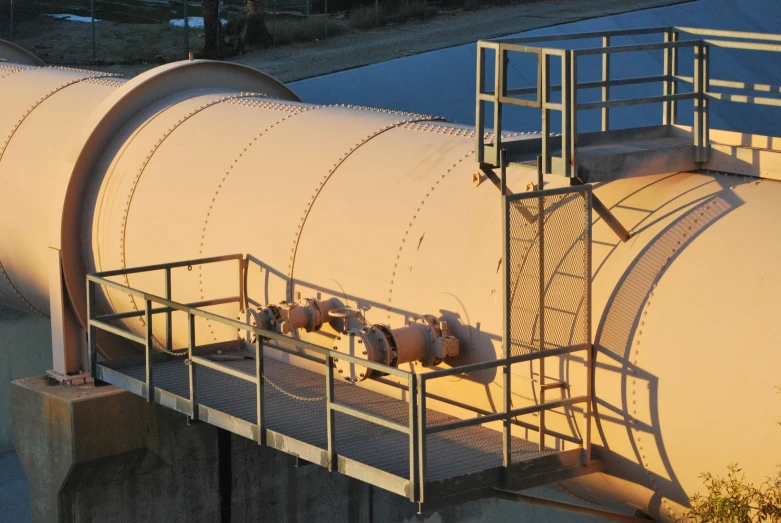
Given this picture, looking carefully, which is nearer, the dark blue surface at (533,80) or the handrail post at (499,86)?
the handrail post at (499,86)

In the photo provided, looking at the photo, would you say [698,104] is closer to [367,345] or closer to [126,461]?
[367,345]

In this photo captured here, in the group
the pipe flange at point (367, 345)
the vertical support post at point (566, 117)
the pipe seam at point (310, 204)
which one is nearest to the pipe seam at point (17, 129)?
the pipe seam at point (310, 204)

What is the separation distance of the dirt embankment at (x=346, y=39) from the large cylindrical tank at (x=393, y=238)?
14.3m

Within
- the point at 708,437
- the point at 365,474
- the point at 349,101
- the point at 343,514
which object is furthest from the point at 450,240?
the point at 349,101

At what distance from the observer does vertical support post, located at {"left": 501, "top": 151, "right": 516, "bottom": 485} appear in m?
9.09

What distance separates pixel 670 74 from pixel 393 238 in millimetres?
2836

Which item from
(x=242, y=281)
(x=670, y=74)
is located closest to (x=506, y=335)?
(x=670, y=74)

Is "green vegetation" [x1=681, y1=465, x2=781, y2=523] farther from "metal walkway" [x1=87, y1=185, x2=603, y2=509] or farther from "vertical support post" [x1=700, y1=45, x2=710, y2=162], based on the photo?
"vertical support post" [x1=700, y1=45, x2=710, y2=162]

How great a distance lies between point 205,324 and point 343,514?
616 centimetres

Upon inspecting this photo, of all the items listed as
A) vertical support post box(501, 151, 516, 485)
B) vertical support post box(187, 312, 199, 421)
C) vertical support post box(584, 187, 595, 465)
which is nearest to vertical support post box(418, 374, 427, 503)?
vertical support post box(501, 151, 516, 485)

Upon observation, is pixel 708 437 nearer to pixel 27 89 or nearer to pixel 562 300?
pixel 562 300

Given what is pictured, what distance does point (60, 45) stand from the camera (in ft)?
131

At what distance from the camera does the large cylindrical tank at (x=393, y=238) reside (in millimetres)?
8922

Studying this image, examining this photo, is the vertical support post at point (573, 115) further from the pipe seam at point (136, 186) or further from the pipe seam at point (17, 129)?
the pipe seam at point (17, 129)
